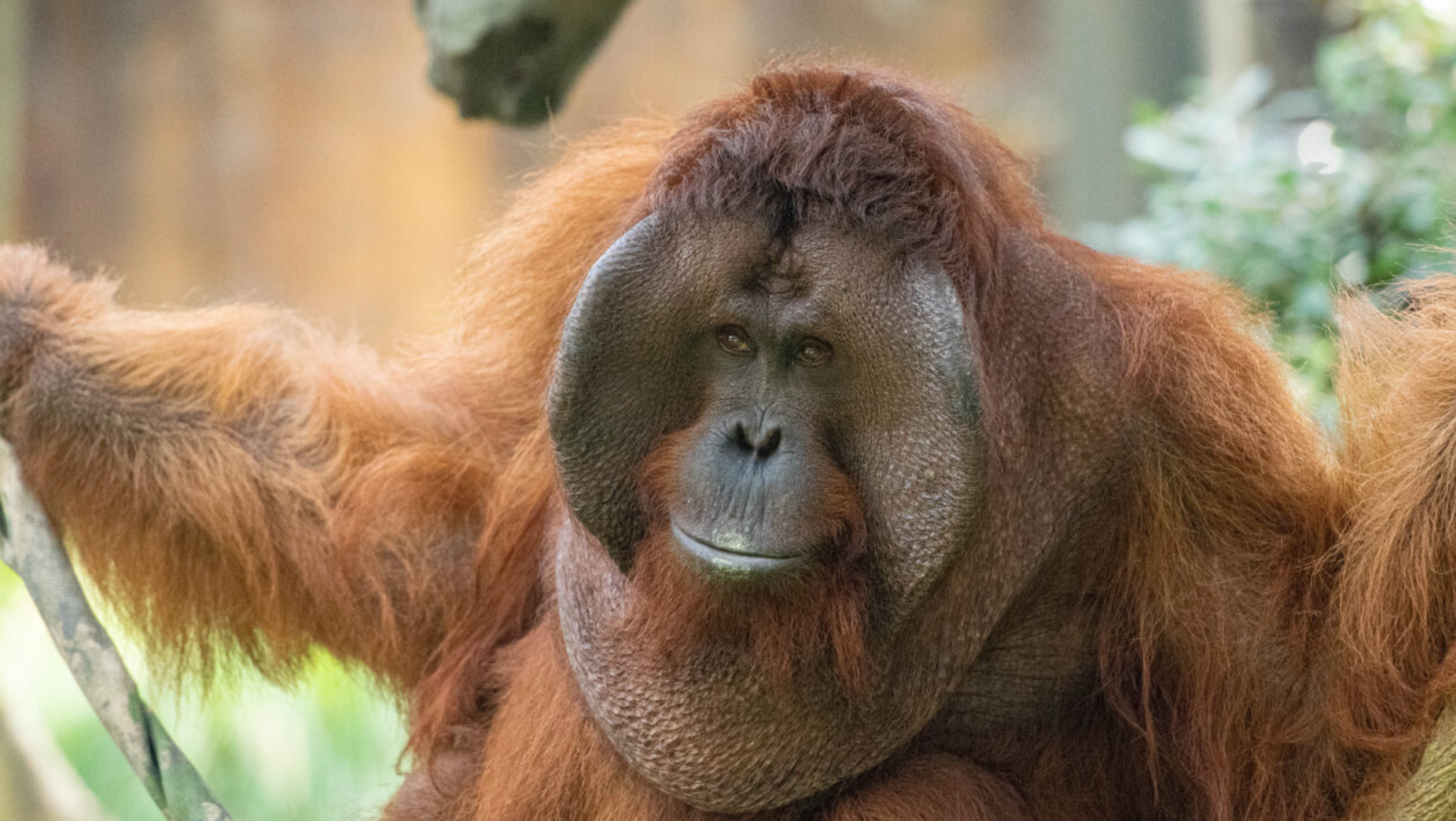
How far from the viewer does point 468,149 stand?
10.6 metres

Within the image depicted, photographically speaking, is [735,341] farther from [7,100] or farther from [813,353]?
[7,100]

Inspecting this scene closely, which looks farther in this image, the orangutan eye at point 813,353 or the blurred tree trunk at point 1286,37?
the blurred tree trunk at point 1286,37

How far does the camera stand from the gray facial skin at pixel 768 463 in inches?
86.6

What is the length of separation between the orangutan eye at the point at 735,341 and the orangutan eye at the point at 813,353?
0.25 feet

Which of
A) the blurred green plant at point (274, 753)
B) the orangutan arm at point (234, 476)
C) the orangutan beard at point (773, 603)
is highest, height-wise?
the orangutan beard at point (773, 603)

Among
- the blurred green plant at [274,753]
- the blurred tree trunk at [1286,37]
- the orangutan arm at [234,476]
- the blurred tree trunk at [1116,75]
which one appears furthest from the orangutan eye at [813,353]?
the blurred tree trunk at [1286,37]

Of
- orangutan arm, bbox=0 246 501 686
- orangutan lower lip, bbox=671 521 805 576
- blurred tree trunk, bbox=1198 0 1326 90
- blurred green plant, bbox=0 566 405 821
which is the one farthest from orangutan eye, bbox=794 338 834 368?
blurred tree trunk, bbox=1198 0 1326 90

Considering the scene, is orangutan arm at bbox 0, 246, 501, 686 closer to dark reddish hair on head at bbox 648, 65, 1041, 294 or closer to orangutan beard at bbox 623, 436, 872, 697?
orangutan beard at bbox 623, 436, 872, 697

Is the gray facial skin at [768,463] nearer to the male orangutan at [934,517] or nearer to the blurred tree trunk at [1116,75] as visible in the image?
the male orangutan at [934,517]

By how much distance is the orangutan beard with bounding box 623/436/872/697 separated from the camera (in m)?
2.24

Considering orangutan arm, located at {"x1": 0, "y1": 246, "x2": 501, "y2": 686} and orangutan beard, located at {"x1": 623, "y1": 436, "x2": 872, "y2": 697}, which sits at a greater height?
orangutan beard, located at {"x1": 623, "y1": 436, "x2": 872, "y2": 697}

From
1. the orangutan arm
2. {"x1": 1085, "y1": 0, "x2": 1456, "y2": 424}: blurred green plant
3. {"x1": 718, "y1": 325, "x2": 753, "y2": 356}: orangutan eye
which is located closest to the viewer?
{"x1": 718, "y1": 325, "x2": 753, "y2": 356}: orangutan eye

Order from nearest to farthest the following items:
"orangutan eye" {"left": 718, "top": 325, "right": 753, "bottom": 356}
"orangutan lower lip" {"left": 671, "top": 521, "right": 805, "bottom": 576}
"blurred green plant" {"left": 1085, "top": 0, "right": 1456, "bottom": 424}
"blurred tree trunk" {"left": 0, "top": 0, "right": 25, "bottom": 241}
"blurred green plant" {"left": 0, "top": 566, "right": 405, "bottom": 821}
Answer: "orangutan lower lip" {"left": 671, "top": 521, "right": 805, "bottom": 576} → "orangutan eye" {"left": 718, "top": 325, "right": 753, "bottom": 356} → "blurred green plant" {"left": 1085, "top": 0, "right": 1456, "bottom": 424} → "blurred green plant" {"left": 0, "top": 566, "right": 405, "bottom": 821} → "blurred tree trunk" {"left": 0, "top": 0, "right": 25, "bottom": 241}

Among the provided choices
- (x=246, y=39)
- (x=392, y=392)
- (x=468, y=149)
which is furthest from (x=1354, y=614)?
(x=246, y=39)
